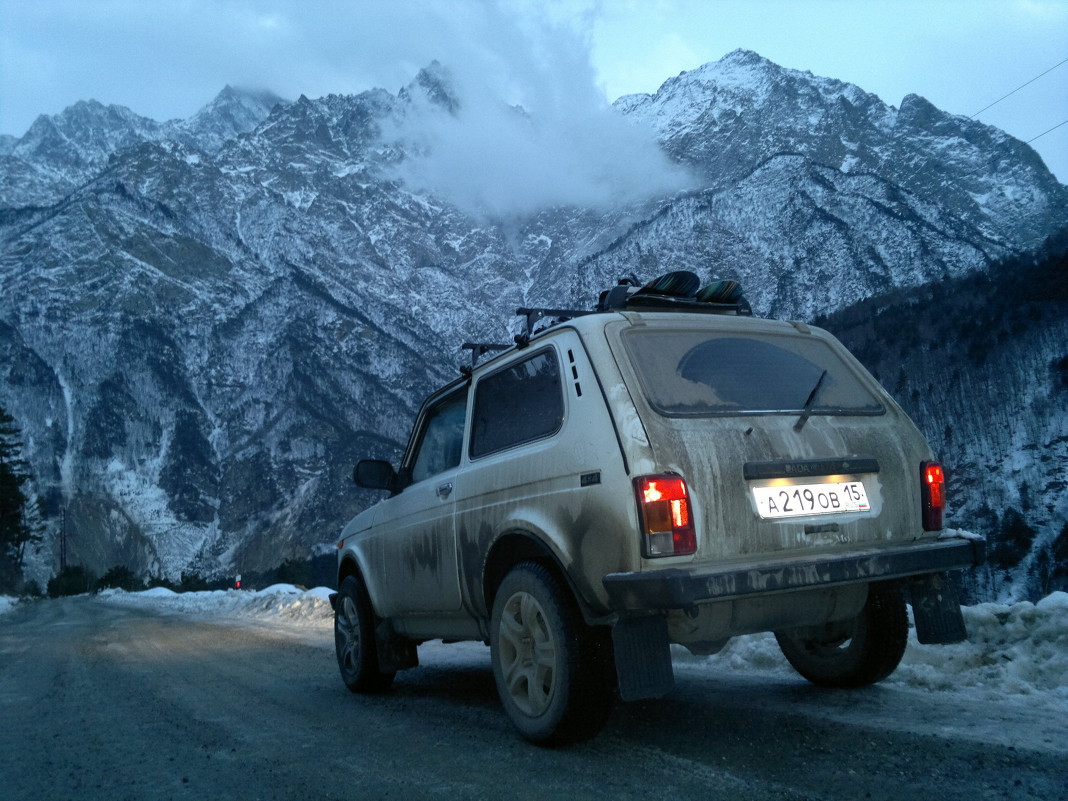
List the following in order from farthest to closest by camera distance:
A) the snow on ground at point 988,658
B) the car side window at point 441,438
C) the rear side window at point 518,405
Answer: the car side window at point 441,438 → the snow on ground at point 988,658 → the rear side window at point 518,405

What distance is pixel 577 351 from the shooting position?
3.44 metres

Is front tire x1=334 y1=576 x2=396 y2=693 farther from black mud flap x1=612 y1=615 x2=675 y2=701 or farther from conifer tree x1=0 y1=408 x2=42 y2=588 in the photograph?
conifer tree x1=0 y1=408 x2=42 y2=588

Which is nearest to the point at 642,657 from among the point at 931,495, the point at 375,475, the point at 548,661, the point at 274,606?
the point at 548,661

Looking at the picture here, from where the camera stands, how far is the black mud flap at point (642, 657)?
2.87m

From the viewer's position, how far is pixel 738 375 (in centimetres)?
352

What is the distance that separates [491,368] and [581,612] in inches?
60.9

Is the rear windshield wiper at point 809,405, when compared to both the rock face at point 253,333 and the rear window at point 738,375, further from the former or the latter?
the rock face at point 253,333

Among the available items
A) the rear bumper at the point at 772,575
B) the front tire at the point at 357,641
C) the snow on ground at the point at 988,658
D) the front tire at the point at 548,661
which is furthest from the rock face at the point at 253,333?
the front tire at the point at 548,661

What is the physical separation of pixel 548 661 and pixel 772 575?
1.00 metres

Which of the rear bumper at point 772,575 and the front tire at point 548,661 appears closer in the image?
the rear bumper at point 772,575

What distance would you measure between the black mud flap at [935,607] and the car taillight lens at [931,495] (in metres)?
0.23

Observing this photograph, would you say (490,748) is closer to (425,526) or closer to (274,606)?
(425,526)

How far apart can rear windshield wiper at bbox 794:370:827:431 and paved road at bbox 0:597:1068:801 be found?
1308 millimetres

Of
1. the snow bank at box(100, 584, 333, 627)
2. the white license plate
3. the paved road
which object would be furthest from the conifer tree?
the white license plate
